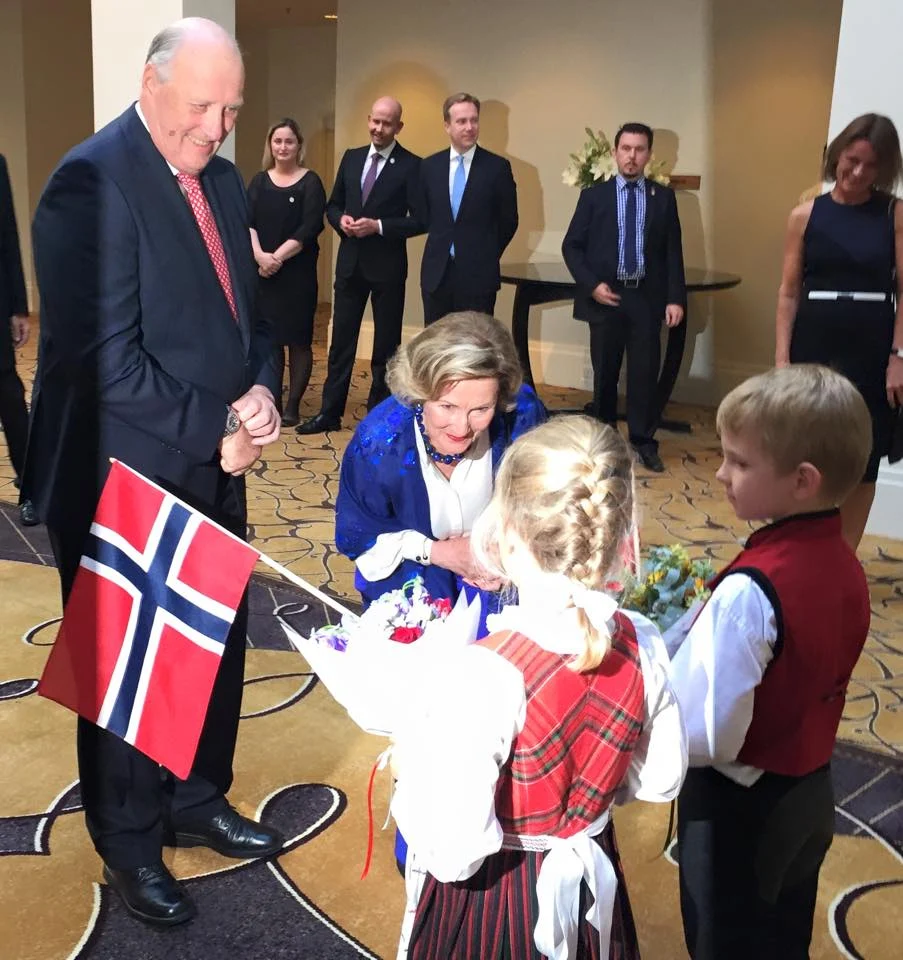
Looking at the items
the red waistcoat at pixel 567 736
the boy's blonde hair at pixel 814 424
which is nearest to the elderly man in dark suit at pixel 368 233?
the boy's blonde hair at pixel 814 424

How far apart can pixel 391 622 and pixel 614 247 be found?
4408mm

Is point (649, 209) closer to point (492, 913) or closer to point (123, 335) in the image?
point (123, 335)

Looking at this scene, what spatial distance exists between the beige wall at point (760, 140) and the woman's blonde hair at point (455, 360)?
5458 mm

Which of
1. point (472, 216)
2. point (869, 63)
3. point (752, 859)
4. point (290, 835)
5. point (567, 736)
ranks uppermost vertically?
point (869, 63)

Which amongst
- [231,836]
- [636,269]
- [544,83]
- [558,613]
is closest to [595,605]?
[558,613]

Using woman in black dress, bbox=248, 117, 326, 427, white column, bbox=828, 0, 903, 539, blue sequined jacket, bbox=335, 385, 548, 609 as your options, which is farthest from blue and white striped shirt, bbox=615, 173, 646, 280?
blue sequined jacket, bbox=335, 385, 548, 609

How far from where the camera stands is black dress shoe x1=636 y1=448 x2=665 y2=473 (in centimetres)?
563

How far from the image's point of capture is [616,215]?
5684 mm

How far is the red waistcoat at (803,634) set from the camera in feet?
4.77

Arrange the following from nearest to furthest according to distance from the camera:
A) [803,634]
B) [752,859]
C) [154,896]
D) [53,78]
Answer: [803,634], [752,859], [154,896], [53,78]

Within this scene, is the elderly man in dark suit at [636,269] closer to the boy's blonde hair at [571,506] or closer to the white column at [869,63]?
the white column at [869,63]

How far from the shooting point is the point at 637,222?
18.6 feet

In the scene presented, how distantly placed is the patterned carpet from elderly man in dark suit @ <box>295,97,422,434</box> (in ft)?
8.37

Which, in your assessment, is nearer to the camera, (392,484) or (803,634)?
(803,634)
